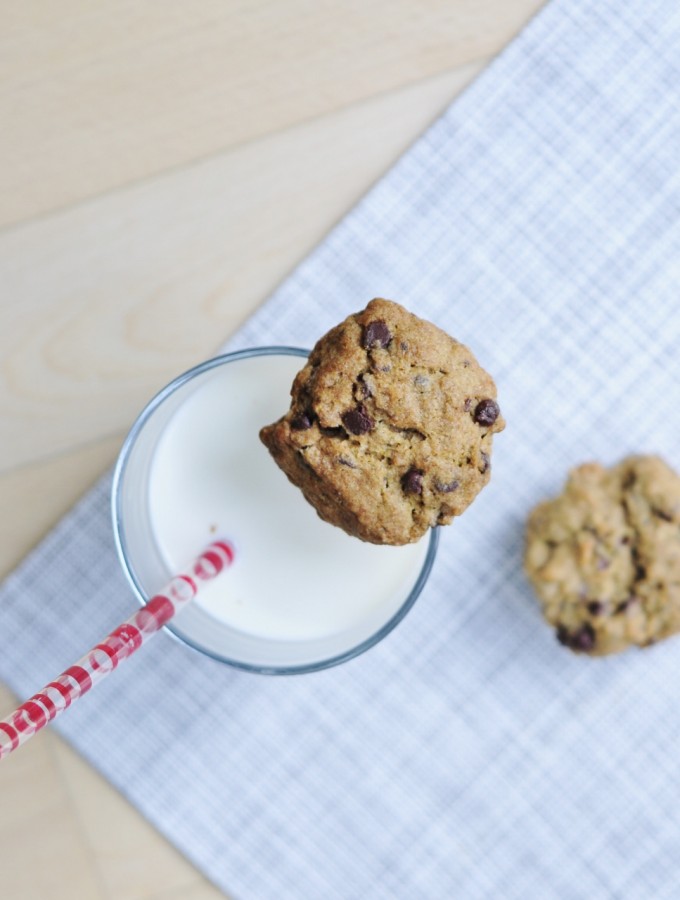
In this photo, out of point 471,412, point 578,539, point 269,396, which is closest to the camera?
point 471,412

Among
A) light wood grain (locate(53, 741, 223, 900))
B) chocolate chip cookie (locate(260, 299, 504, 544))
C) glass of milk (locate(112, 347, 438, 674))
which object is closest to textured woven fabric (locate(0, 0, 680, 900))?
light wood grain (locate(53, 741, 223, 900))

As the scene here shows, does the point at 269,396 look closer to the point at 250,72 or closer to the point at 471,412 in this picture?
the point at 471,412

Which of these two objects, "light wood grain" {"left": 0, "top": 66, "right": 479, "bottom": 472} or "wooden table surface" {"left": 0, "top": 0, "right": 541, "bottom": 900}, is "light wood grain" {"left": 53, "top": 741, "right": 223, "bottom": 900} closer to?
"wooden table surface" {"left": 0, "top": 0, "right": 541, "bottom": 900}

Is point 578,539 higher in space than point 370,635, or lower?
higher

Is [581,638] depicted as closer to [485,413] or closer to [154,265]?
[485,413]

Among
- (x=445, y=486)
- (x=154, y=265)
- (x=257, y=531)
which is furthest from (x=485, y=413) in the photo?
(x=154, y=265)

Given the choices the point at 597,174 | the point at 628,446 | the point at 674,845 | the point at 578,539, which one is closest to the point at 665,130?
the point at 597,174
